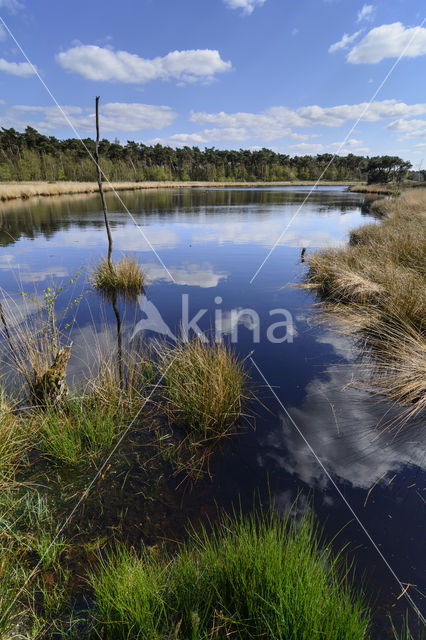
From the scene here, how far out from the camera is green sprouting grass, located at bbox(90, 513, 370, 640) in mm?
1698

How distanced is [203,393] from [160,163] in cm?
10486

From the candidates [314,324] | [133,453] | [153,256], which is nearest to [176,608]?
[133,453]

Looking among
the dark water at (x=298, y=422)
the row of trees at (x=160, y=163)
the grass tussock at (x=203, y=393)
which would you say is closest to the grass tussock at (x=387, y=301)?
the dark water at (x=298, y=422)

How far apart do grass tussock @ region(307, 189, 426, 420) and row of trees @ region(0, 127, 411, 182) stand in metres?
47.4

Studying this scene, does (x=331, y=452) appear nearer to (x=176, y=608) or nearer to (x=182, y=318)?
(x=176, y=608)

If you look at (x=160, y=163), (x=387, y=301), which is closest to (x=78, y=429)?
(x=387, y=301)

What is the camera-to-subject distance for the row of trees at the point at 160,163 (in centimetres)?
6019

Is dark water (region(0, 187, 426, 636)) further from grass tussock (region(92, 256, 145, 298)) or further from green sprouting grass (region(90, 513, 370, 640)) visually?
green sprouting grass (region(90, 513, 370, 640))

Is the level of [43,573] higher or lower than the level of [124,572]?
lower

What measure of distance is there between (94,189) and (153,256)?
42.9 metres

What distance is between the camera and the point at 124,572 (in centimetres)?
196

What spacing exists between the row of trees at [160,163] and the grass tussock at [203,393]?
54561mm

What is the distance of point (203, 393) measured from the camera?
13.0 feet

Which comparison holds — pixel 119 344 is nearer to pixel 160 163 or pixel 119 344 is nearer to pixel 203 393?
pixel 203 393
